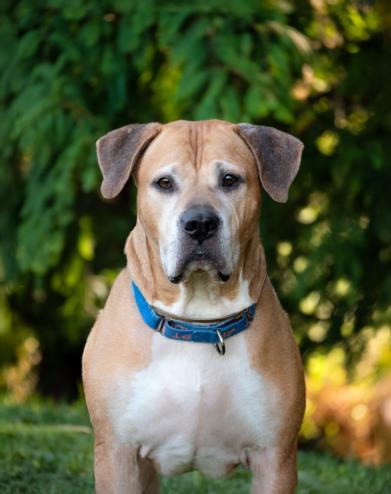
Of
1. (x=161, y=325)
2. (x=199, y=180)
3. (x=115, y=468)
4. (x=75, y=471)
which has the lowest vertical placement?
(x=75, y=471)

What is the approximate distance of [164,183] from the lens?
4.59 meters

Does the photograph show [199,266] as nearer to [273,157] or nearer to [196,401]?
[196,401]

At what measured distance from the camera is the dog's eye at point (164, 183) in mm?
4570

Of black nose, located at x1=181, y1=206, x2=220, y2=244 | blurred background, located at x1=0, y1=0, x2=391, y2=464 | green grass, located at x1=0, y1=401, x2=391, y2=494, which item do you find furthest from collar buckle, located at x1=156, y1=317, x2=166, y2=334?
blurred background, located at x1=0, y1=0, x2=391, y2=464

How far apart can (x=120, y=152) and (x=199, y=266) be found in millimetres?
685

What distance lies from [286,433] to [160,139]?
1.35m

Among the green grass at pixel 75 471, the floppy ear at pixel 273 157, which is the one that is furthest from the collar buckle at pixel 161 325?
the green grass at pixel 75 471

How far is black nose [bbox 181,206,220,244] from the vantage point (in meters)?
4.36

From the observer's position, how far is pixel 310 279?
26.1ft

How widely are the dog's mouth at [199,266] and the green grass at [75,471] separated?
162 cm

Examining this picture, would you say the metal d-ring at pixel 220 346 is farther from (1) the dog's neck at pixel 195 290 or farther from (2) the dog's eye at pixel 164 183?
(2) the dog's eye at pixel 164 183

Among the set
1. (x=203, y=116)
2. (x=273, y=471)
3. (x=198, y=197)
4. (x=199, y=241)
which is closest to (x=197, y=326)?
(x=199, y=241)

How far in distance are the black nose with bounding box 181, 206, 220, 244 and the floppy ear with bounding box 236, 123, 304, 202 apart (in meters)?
0.47

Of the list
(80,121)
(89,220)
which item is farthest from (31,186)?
(89,220)
